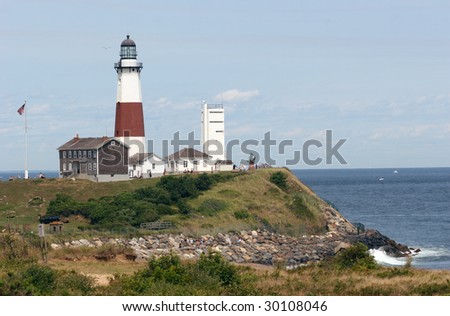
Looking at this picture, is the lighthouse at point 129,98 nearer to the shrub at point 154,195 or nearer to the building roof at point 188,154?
the building roof at point 188,154

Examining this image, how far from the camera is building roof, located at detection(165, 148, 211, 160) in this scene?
79125 mm

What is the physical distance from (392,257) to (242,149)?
21.9 meters

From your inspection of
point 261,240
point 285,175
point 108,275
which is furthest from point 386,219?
point 108,275

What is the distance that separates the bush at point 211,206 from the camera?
62750 mm

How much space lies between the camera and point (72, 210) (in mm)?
59031

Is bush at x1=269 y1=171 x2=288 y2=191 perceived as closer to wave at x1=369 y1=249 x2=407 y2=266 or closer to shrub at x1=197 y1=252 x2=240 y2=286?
wave at x1=369 y1=249 x2=407 y2=266

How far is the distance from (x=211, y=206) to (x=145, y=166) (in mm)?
13707

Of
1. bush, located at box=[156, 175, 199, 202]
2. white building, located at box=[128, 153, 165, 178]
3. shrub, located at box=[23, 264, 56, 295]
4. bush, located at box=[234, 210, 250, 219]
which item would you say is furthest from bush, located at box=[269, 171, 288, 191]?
shrub, located at box=[23, 264, 56, 295]

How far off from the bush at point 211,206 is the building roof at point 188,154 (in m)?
14.0

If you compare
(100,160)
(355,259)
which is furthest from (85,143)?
(355,259)

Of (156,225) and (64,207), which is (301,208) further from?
(64,207)

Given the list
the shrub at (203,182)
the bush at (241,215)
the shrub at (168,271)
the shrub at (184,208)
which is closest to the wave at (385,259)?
the bush at (241,215)

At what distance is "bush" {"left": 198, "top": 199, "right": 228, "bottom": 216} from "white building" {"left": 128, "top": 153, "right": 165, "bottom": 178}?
40.1 ft
